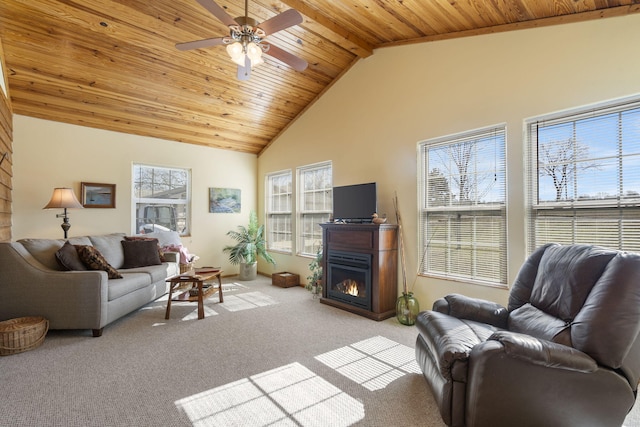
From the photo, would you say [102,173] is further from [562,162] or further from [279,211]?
[562,162]

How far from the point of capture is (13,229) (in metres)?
4.34

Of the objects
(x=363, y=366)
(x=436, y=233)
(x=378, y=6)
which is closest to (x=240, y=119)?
(x=378, y=6)

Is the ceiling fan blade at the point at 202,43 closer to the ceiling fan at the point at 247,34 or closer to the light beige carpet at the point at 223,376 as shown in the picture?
the ceiling fan at the point at 247,34

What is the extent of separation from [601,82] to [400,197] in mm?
2103

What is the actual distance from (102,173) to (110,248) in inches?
56.0

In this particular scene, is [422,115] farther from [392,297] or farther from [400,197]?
[392,297]

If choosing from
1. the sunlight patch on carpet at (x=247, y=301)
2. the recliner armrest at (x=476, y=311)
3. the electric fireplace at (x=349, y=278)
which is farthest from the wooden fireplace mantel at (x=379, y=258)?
the recliner armrest at (x=476, y=311)

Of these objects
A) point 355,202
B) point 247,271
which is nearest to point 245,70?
point 355,202

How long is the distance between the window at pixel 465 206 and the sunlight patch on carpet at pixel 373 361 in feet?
3.84

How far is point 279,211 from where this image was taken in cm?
632

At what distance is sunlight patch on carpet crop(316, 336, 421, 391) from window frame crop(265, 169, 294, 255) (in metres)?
3.17

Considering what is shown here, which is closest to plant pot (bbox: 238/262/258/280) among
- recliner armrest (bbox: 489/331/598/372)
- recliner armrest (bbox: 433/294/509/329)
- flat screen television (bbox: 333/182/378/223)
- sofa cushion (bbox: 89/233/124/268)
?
sofa cushion (bbox: 89/233/124/268)

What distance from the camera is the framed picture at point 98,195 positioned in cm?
484

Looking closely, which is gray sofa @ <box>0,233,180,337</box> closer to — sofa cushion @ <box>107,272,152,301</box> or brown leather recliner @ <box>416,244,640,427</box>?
sofa cushion @ <box>107,272,152,301</box>
